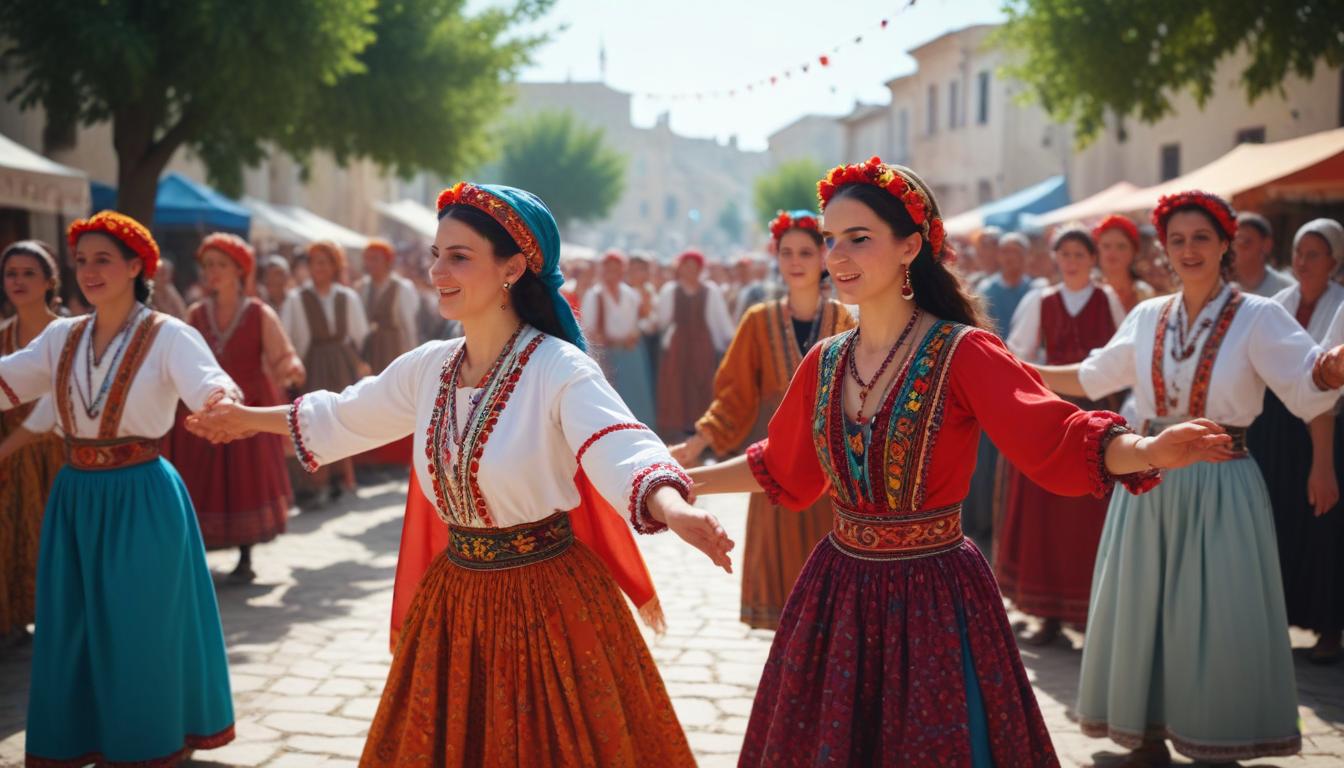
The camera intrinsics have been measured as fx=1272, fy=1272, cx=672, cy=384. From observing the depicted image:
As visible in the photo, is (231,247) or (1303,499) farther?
(231,247)

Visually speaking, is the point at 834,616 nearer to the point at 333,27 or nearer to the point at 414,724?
the point at 414,724

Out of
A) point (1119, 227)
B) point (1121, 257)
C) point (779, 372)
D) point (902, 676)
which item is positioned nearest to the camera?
point (902, 676)

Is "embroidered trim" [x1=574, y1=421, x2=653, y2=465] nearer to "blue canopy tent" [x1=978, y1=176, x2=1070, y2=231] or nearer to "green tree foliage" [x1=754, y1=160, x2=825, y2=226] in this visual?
"blue canopy tent" [x1=978, y1=176, x2=1070, y2=231]

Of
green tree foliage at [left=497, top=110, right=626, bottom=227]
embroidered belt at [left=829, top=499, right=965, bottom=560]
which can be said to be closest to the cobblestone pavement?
embroidered belt at [left=829, top=499, right=965, bottom=560]

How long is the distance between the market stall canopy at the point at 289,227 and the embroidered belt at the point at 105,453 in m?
14.0

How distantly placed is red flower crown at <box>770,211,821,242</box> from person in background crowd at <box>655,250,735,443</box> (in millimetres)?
7958

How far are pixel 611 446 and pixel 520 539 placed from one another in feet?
1.36

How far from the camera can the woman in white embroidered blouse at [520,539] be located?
3135mm

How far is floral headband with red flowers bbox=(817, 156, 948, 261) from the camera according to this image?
10.7 ft

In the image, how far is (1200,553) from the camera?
14.9 feet

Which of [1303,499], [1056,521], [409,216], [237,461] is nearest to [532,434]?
[1056,521]

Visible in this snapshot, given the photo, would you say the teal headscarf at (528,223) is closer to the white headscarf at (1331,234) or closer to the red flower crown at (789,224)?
the red flower crown at (789,224)

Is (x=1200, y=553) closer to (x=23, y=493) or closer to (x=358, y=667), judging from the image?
(x=358, y=667)

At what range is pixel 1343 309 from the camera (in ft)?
17.6
